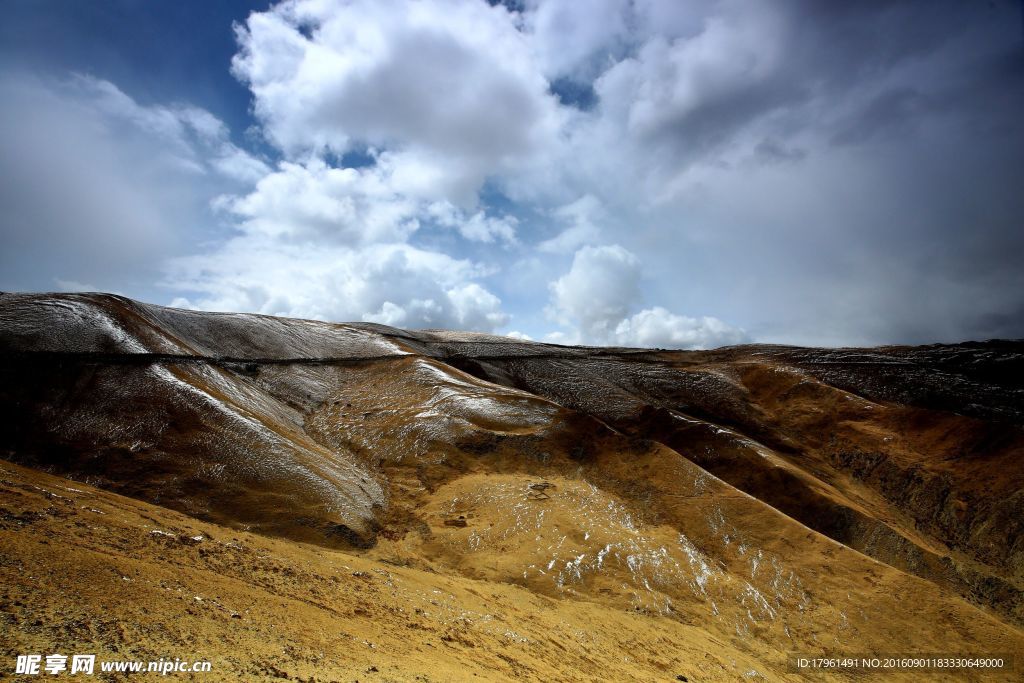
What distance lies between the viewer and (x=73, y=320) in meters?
20.4

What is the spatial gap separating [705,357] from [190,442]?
33.8 meters

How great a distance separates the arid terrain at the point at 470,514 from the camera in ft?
23.0

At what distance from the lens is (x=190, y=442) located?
15617 millimetres

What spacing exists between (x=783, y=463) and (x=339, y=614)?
66.3 feet

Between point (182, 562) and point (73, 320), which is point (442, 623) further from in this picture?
point (73, 320)

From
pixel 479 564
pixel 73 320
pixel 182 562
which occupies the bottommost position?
pixel 479 564

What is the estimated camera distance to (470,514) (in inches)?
638

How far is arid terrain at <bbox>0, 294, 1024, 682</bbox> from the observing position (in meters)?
7.02

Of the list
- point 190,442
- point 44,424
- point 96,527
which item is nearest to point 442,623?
point 96,527

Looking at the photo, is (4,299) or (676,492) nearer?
(676,492)

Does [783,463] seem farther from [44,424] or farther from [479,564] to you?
[44,424]

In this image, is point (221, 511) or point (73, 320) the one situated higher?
point (73, 320)

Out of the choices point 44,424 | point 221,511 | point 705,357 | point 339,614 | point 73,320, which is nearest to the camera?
point 339,614

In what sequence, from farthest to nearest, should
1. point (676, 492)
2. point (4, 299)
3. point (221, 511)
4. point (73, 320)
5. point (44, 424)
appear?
1. point (4, 299)
2. point (73, 320)
3. point (676, 492)
4. point (44, 424)
5. point (221, 511)
